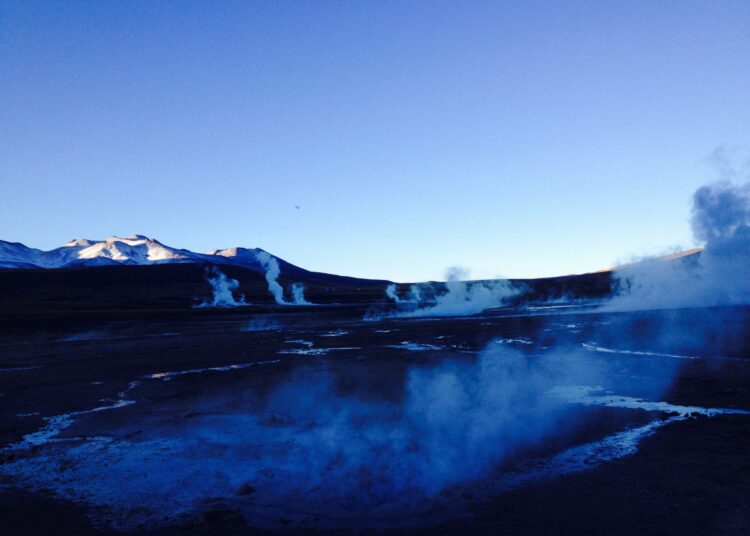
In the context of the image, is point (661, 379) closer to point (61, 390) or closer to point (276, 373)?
point (276, 373)

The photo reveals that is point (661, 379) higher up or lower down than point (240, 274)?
lower down

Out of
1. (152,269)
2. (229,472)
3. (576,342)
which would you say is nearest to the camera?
(229,472)

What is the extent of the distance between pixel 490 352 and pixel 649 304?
4033 centimetres

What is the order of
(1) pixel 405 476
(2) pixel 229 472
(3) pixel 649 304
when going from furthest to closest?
(3) pixel 649 304, (2) pixel 229 472, (1) pixel 405 476

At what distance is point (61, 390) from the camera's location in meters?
20.7

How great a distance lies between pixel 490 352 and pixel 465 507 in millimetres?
20433

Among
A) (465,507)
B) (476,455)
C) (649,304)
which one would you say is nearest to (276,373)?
(476,455)

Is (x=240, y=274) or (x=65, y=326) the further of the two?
(x=240, y=274)

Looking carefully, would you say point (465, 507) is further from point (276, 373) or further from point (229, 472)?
point (276, 373)

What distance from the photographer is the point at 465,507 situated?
28.0ft

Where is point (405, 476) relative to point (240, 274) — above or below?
below

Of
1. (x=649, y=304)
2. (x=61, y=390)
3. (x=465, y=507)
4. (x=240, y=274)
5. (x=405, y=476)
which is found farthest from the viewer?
(x=240, y=274)

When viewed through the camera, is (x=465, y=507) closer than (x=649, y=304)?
Yes

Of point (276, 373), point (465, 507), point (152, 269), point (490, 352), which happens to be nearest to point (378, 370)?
point (276, 373)
